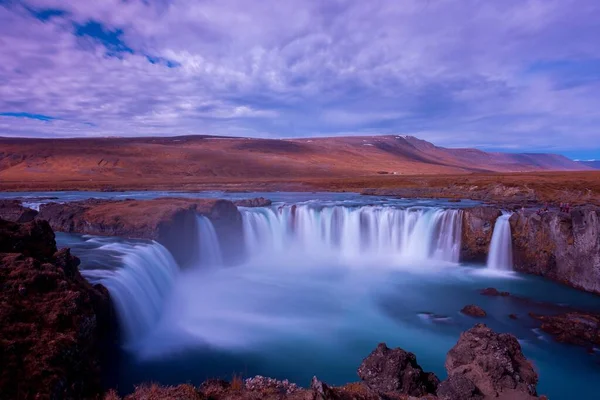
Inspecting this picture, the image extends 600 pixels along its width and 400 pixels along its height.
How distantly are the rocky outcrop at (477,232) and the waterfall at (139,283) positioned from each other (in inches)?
599

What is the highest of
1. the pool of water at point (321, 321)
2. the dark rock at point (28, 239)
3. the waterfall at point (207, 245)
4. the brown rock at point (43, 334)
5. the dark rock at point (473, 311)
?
the dark rock at point (28, 239)

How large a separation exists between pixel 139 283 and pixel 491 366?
33.5 ft

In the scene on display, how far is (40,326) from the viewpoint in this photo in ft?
21.3

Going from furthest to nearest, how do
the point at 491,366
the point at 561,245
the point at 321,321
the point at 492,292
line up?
the point at 561,245
the point at 492,292
the point at 321,321
the point at 491,366

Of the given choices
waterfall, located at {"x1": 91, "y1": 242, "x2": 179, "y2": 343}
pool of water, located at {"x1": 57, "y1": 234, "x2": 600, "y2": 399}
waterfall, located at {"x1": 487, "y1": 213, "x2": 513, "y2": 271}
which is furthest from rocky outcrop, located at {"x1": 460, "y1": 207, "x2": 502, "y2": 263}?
waterfall, located at {"x1": 91, "y1": 242, "x2": 179, "y2": 343}

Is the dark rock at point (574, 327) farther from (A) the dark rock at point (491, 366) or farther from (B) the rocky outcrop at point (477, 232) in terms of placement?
(B) the rocky outcrop at point (477, 232)

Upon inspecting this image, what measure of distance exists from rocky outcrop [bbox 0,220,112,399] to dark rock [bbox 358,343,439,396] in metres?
4.69

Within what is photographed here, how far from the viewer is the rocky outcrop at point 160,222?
64.8 ft

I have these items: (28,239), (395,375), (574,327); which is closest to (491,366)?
(395,375)

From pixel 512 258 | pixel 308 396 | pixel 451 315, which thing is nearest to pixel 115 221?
pixel 451 315

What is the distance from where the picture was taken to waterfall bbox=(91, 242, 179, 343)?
1131cm

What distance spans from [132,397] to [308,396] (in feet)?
7.98

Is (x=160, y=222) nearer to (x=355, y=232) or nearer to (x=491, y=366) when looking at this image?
(x=355, y=232)

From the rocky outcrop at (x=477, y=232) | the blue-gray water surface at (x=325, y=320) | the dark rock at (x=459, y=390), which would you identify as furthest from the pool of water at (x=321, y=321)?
the dark rock at (x=459, y=390)
